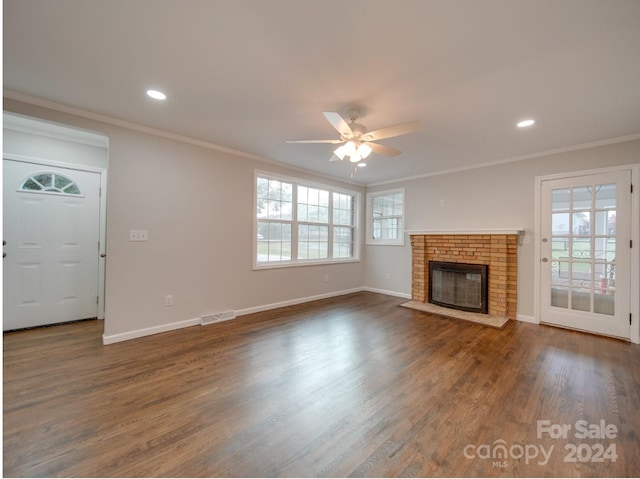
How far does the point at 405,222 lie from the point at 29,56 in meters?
5.17

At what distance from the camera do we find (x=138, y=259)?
3.37 metres

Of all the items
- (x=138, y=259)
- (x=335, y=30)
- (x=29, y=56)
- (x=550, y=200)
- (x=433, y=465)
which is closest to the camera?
(x=433, y=465)

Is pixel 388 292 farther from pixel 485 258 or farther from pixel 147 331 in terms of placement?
pixel 147 331

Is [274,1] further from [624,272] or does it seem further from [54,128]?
[624,272]

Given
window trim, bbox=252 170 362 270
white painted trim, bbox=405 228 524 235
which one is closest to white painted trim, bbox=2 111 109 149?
window trim, bbox=252 170 362 270

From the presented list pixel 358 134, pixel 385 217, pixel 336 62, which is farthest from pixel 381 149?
pixel 385 217

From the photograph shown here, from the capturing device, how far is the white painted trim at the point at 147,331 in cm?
318

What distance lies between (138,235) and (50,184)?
5.02ft

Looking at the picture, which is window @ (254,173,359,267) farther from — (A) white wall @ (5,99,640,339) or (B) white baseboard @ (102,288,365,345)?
(B) white baseboard @ (102,288,365,345)

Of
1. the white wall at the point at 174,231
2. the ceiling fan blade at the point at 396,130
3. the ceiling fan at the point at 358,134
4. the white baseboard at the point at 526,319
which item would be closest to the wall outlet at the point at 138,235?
the white wall at the point at 174,231

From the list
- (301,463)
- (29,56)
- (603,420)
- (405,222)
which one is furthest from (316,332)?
(29,56)

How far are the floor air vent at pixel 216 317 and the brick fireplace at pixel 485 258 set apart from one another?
3107 millimetres

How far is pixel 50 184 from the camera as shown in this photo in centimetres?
373

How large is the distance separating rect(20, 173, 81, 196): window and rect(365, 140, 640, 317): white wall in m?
5.04
